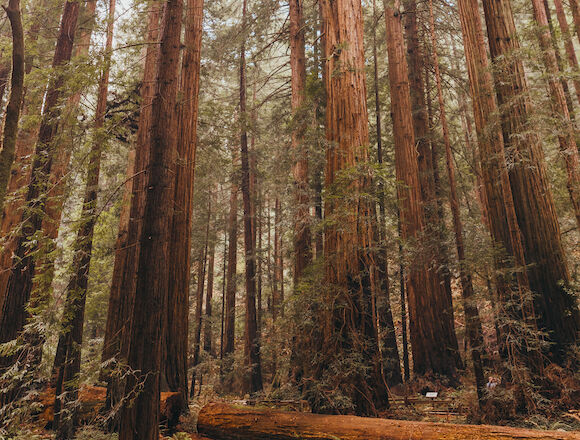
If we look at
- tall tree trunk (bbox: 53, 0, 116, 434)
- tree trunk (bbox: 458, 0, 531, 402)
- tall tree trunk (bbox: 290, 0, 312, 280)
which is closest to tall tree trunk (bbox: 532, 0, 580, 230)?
tree trunk (bbox: 458, 0, 531, 402)

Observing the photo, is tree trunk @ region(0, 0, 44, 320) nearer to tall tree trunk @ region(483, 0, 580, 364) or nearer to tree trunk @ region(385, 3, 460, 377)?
tree trunk @ region(385, 3, 460, 377)

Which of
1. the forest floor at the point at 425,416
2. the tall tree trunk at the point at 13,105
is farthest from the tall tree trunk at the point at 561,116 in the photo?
the tall tree trunk at the point at 13,105

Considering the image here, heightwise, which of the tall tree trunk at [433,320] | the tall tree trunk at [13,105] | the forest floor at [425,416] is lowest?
the forest floor at [425,416]

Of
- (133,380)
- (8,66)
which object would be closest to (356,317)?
(133,380)

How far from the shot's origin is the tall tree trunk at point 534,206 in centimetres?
612

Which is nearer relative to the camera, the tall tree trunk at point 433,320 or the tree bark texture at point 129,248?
the tree bark texture at point 129,248

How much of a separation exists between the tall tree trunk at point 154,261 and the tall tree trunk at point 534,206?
5665 millimetres

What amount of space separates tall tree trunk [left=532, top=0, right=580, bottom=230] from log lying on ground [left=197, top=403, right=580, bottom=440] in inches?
191

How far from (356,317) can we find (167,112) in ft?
13.1

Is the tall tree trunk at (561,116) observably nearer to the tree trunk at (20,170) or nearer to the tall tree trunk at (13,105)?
the tall tree trunk at (13,105)

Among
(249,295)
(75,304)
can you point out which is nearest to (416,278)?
(249,295)

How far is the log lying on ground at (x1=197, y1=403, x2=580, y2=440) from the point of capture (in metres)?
3.88

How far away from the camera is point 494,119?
23.3 ft

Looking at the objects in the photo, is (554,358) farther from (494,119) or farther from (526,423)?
(494,119)
